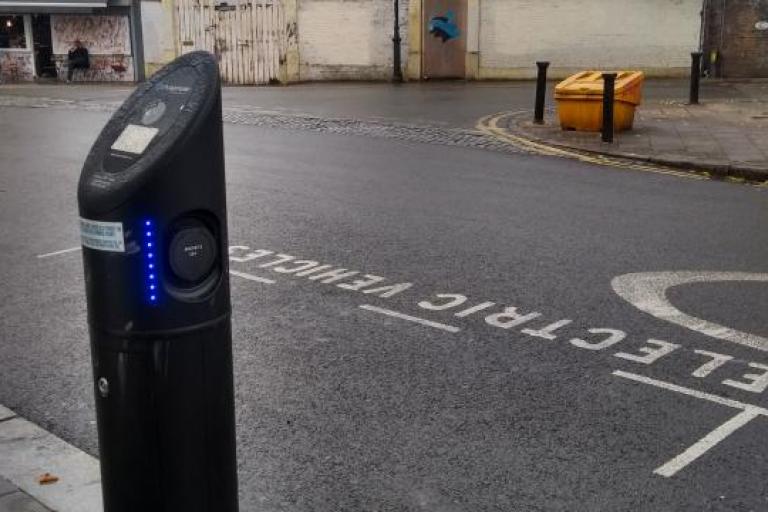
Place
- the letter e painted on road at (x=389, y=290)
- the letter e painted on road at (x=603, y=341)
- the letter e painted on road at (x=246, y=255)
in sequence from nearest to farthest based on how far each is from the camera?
the letter e painted on road at (x=603, y=341)
the letter e painted on road at (x=389, y=290)
the letter e painted on road at (x=246, y=255)

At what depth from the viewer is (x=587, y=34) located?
2542cm

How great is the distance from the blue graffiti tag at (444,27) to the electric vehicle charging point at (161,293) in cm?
2402

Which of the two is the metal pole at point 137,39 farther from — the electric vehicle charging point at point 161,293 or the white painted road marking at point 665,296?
the electric vehicle charging point at point 161,293

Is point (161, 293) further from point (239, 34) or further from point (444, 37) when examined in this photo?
point (239, 34)

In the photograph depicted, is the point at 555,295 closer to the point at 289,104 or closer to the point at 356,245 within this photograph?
the point at 356,245

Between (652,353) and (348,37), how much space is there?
73.3 ft

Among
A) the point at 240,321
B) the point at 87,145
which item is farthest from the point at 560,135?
the point at 240,321

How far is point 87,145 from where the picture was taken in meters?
13.9

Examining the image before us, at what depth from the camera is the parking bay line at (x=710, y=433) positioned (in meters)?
4.16

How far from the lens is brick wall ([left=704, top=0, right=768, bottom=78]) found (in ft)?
79.9

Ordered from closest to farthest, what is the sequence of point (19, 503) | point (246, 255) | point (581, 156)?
point (19, 503)
point (246, 255)
point (581, 156)

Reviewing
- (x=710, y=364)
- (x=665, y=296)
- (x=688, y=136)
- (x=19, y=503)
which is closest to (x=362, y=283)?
(x=665, y=296)

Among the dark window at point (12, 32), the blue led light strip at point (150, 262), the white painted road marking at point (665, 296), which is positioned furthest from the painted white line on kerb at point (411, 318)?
the dark window at point (12, 32)

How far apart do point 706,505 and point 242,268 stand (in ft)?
14.1
